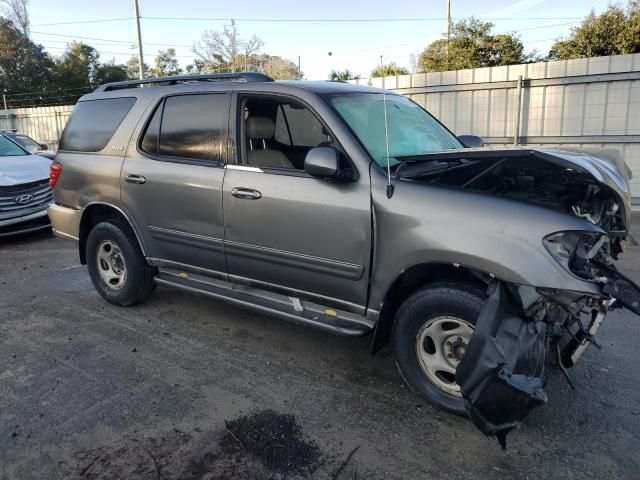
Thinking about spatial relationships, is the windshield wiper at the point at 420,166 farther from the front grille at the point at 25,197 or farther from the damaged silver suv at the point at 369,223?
the front grille at the point at 25,197

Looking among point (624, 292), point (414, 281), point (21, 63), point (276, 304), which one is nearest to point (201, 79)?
point (276, 304)

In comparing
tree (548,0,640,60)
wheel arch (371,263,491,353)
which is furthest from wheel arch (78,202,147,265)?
tree (548,0,640,60)

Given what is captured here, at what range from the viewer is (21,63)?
Answer: 47156 mm

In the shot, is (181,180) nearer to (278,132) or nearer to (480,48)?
(278,132)

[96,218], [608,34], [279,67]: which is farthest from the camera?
[279,67]

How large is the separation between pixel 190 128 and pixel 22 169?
5.54 metres

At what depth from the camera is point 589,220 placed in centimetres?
279

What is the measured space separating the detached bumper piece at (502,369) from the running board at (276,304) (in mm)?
857

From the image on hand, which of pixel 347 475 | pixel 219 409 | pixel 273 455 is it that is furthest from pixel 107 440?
pixel 347 475

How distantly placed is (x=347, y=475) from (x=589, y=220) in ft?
6.07

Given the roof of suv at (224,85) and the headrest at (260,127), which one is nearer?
the roof of suv at (224,85)

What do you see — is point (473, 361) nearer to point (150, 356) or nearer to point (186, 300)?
point (150, 356)

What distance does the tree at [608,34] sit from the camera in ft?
65.9

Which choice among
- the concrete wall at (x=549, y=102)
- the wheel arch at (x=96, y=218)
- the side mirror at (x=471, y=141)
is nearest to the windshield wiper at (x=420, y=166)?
the side mirror at (x=471, y=141)
